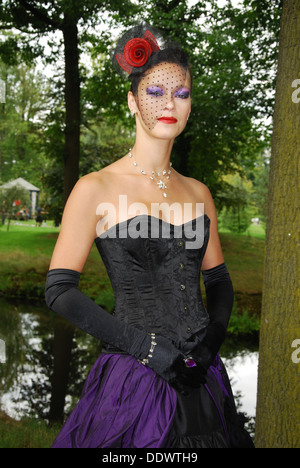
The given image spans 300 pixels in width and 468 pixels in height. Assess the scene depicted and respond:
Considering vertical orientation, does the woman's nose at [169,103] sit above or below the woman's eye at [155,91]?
below

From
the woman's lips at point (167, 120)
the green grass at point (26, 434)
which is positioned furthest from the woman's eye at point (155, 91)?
the green grass at point (26, 434)

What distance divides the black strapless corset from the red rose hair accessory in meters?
0.72

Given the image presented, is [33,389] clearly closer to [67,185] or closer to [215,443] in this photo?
[67,185]

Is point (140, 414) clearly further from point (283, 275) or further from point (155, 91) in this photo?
point (155, 91)

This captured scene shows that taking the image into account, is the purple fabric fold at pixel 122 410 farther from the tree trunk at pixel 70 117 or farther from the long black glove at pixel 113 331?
the tree trunk at pixel 70 117

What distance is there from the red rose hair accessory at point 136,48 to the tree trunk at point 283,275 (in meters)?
0.98

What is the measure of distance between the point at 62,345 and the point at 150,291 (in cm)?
837

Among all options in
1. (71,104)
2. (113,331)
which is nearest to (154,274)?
(113,331)

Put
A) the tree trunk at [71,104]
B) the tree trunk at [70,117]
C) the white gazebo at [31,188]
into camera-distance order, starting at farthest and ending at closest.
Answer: the white gazebo at [31,188] < the tree trunk at [71,104] < the tree trunk at [70,117]

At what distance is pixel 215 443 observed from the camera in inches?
80.4

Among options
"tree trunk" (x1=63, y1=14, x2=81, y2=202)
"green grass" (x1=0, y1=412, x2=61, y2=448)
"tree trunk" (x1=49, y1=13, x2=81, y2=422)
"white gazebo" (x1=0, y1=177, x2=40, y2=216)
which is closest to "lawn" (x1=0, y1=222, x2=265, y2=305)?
"white gazebo" (x1=0, y1=177, x2=40, y2=216)

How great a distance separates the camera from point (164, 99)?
2191mm

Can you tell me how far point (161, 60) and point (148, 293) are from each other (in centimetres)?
108

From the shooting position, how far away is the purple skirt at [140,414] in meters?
1.97
